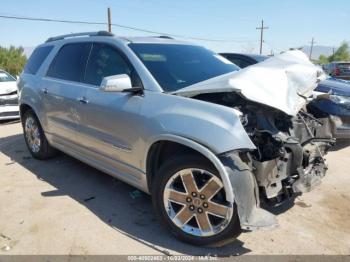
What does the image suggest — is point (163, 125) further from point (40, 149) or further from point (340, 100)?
point (340, 100)

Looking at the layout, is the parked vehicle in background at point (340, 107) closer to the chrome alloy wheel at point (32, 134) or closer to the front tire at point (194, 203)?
the front tire at point (194, 203)

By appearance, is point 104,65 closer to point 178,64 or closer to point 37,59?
point 178,64

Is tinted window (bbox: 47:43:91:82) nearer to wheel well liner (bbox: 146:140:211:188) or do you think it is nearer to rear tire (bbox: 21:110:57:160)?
rear tire (bbox: 21:110:57:160)

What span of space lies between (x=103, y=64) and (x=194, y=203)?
1.98 metres

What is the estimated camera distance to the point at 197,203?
3221 mm

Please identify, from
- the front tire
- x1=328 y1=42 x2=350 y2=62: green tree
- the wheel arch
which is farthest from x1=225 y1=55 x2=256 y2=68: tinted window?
x1=328 y1=42 x2=350 y2=62: green tree

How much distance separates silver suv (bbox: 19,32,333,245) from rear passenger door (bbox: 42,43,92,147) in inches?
1.0

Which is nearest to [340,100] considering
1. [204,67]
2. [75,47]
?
[204,67]

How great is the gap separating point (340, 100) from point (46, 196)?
181 inches

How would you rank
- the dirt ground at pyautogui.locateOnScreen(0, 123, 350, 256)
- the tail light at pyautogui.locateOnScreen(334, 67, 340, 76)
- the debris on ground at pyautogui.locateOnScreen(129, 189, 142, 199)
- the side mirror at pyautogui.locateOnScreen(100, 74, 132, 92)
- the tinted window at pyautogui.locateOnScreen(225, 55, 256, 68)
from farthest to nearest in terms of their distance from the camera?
1. the tail light at pyautogui.locateOnScreen(334, 67, 340, 76)
2. the tinted window at pyautogui.locateOnScreen(225, 55, 256, 68)
3. the debris on ground at pyautogui.locateOnScreen(129, 189, 142, 199)
4. the side mirror at pyautogui.locateOnScreen(100, 74, 132, 92)
5. the dirt ground at pyautogui.locateOnScreen(0, 123, 350, 256)

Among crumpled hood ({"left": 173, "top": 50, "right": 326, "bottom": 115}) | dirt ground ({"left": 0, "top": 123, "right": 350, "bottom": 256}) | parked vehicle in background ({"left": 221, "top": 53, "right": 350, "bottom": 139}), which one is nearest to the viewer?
crumpled hood ({"left": 173, "top": 50, "right": 326, "bottom": 115})

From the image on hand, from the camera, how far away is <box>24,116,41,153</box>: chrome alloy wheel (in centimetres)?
574

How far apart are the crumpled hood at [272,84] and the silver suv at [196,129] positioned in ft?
0.04

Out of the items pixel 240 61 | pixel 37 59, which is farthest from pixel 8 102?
pixel 240 61
